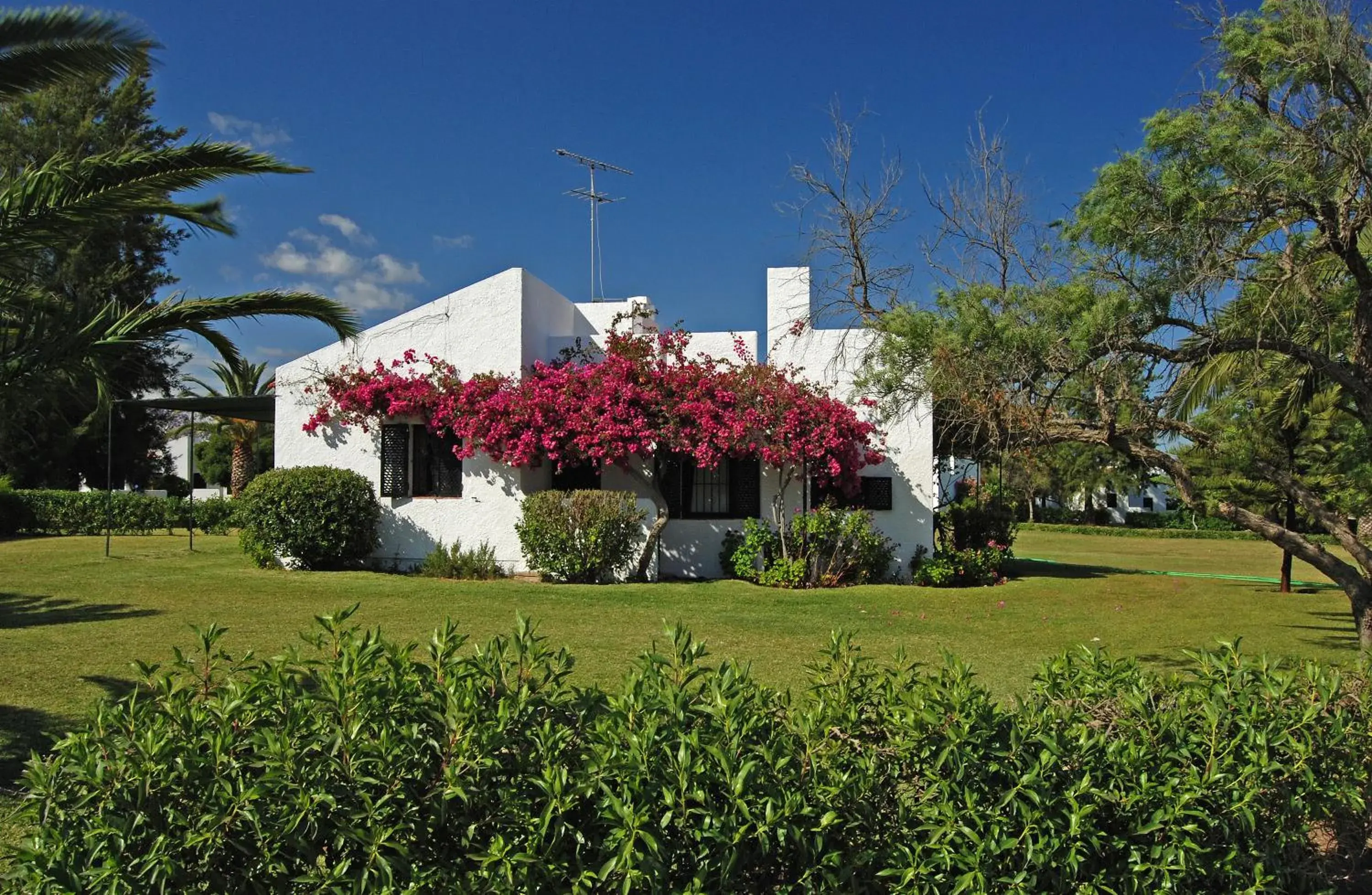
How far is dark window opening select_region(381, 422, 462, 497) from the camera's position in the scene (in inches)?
617

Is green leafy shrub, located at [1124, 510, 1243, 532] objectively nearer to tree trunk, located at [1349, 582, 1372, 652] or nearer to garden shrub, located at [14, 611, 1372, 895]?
tree trunk, located at [1349, 582, 1372, 652]

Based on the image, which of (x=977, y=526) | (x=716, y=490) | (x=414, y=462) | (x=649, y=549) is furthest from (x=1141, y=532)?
(x=414, y=462)

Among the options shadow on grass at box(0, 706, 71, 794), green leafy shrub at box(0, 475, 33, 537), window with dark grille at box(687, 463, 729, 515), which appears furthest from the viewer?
green leafy shrub at box(0, 475, 33, 537)

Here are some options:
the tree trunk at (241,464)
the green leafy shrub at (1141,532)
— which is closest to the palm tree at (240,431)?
the tree trunk at (241,464)

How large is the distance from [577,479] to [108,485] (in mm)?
10001

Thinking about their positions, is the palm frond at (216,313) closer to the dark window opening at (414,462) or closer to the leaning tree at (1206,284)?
the leaning tree at (1206,284)

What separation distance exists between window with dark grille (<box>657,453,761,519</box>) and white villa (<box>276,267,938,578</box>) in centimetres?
2

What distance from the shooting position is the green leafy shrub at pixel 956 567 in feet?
50.0

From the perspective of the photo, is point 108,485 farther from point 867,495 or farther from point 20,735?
point 867,495

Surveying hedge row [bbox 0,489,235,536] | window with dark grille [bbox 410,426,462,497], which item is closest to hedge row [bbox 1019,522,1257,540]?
window with dark grille [bbox 410,426,462,497]

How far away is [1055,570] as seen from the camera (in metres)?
19.5

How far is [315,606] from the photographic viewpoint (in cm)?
1133

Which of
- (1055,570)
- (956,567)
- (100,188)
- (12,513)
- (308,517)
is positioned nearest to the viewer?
(100,188)

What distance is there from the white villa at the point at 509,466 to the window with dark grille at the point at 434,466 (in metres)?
0.02
